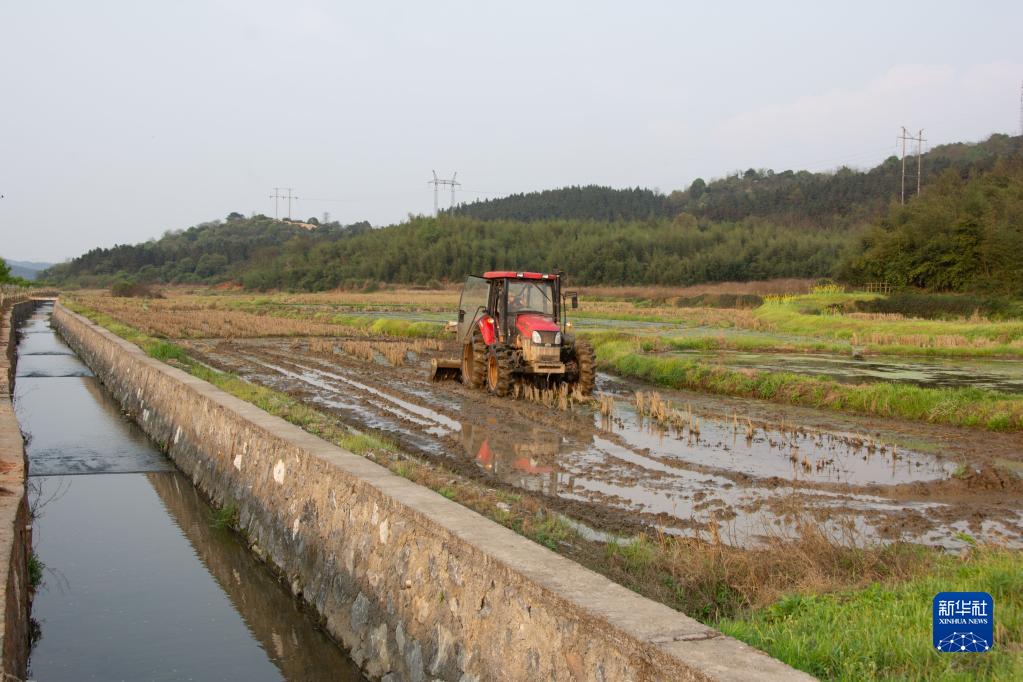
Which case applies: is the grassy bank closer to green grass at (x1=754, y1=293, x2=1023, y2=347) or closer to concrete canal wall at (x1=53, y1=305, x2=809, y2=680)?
green grass at (x1=754, y1=293, x2=1023, y2=347)

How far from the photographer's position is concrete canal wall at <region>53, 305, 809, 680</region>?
3.84 m

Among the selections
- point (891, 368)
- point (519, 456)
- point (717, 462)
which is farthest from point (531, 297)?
point (891, 368)

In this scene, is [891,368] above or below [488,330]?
below

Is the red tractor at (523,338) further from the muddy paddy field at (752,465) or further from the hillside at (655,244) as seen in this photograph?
the hillside at (655,244)

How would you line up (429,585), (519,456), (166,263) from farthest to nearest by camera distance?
(166,263) < (519,456) < (429,585)

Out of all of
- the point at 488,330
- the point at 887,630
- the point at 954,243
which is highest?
the point at 954,243

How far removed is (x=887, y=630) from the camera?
4.33 metres

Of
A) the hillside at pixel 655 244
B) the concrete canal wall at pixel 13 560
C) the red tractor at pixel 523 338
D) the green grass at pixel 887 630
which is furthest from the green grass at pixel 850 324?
the concrete canal wall at pixel 13 560

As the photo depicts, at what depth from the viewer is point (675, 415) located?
14711 mm

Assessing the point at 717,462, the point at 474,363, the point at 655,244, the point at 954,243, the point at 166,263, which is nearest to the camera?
the point at 717,462

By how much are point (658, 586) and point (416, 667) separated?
1649mm

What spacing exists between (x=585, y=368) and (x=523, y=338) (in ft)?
4.13

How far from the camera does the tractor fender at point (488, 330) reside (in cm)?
1719

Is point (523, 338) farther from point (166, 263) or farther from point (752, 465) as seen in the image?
point (166, 263)
